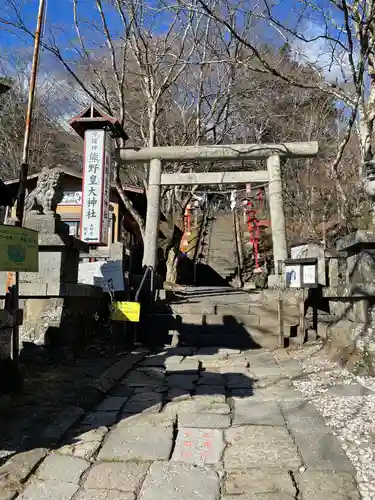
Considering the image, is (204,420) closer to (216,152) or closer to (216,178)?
(216,178)

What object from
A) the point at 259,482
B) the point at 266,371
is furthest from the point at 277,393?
the point at 259,482

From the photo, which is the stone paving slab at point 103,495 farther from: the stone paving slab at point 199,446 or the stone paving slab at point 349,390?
the stone paving slab at point 349,390

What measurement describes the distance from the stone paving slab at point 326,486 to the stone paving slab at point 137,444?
1.07 m

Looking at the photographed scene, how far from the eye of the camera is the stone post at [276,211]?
11.6 m

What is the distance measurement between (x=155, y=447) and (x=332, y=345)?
4.49m

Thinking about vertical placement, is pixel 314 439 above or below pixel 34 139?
below

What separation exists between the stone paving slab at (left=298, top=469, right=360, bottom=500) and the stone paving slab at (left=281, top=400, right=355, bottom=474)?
118 mm

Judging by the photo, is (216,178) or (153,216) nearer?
(153,216)

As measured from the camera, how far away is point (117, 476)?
10.6 feet

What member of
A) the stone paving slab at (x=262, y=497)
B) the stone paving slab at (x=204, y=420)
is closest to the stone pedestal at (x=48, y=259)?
the stone paving slab at (x=204, y=420)

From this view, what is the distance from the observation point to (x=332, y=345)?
7.36 meters

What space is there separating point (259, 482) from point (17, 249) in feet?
10.2

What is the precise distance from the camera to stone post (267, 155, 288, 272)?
456 inches

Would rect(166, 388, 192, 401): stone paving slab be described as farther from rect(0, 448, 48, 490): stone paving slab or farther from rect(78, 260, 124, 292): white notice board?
rect(78, 260, 124, 292): white notice board
